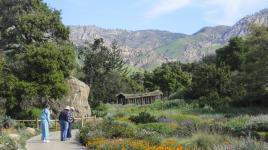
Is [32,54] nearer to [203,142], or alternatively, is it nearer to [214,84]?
[203,142]

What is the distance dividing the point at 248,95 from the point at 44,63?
23580 millimetres

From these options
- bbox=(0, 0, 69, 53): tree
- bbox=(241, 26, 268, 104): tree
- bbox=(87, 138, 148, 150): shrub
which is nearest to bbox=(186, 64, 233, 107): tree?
bbox=(241, 26, 268, 104): tree

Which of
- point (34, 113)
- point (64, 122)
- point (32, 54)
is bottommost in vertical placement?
point (34, 113)

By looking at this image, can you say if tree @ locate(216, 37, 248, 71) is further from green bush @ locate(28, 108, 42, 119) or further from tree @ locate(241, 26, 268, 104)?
green bush @ locate(28, 108, 42, 119)

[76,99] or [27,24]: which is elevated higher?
[27,24]

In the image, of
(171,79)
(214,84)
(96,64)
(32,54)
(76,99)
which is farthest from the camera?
(171,79)

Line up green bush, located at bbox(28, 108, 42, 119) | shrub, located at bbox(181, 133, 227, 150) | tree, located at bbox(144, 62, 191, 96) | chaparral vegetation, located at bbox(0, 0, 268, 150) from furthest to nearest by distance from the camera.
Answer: tree, located at bbox(144, 62, 191, 96) < green bush, located at bbox(28, 108, 42, 119) < chaparral vegetation, located at bbox(0, 0, 268, 150) < shrub, located at bbox(181, 133, 227, 150)

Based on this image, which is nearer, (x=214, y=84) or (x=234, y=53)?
(x=214, y=84)

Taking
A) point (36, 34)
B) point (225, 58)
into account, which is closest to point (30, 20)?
point (36, 34)

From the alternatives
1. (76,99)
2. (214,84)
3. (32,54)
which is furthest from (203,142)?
(214,84)

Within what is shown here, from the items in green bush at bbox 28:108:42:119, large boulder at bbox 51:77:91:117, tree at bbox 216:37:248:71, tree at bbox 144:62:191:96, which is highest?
tree at bbox 216:37:248:71

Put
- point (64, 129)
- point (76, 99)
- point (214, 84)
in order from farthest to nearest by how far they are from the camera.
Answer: point (214, 84), point (76, 99), point (64, 129)

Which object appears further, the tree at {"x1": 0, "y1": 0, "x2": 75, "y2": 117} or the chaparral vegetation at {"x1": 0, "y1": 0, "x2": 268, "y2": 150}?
the tree at {"x1": 0, "y1": 0, "x2": 75, "y2": 117}

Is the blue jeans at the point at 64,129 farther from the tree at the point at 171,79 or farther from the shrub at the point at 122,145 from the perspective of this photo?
the tree at the point at 171,79
